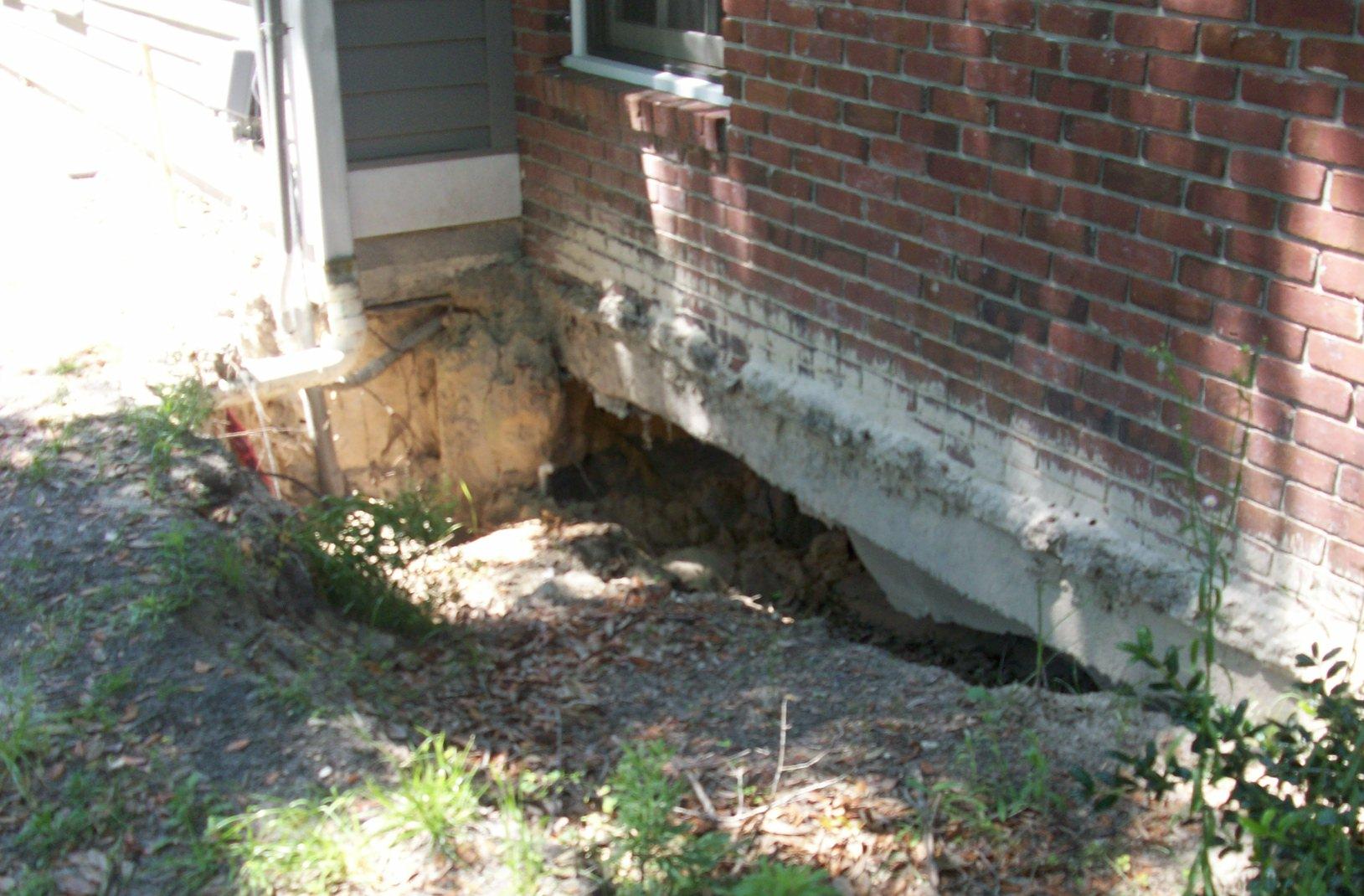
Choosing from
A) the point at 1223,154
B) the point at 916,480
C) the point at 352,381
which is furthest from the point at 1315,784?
the point at 352,381

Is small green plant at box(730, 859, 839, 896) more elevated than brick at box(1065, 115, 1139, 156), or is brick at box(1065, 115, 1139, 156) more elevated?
A: brick at box(1065, 115, 1139, 156)

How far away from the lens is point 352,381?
6.44m

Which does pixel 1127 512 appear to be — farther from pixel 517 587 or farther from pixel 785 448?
pixel 517 587

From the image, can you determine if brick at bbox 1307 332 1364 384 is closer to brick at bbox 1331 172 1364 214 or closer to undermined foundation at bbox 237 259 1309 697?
brick at bbox 1331 172 1364 214

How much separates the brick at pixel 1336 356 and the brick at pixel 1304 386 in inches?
0.9

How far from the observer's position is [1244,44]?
3072mm

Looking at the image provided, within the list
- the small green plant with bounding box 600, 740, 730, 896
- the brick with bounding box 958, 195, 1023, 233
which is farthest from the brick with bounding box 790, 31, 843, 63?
the small green plant with bounding box 600, 740, 730, 896

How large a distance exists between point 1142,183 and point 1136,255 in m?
0.18

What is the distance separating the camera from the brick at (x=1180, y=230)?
326 centimetres

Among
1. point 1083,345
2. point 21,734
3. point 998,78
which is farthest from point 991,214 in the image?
point 21,734

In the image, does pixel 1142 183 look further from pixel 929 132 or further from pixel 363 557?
pixel 363 557

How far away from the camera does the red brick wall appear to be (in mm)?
3064

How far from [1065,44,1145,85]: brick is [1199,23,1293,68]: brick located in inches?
7.4

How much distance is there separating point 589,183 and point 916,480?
7.38 feet
